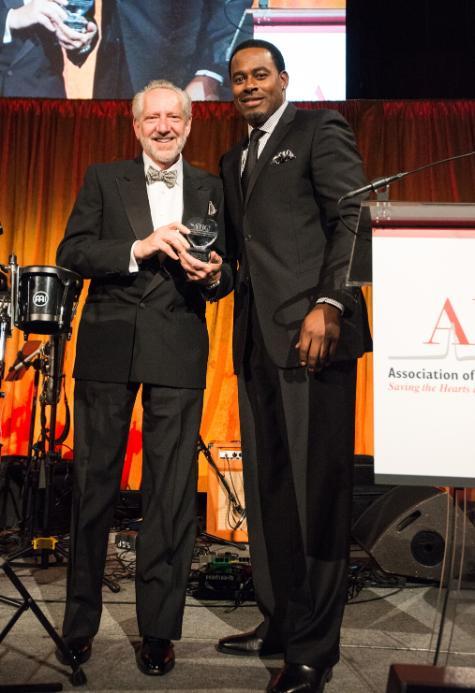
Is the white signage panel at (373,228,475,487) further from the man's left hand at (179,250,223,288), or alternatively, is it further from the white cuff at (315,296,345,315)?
the man's left hand at (179,250,223,288)

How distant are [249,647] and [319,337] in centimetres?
109

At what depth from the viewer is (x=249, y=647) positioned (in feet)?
7.80

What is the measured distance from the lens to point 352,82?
5.98 meters

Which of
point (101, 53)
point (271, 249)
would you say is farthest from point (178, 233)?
point (101, 53)

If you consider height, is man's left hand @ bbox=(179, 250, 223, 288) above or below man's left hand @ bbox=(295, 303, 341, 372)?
above

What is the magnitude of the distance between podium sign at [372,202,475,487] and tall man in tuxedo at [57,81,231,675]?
0.86 meters

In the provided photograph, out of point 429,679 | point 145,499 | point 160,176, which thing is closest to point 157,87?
point 160,176

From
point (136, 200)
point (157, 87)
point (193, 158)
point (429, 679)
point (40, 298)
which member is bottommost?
point (429, 679)

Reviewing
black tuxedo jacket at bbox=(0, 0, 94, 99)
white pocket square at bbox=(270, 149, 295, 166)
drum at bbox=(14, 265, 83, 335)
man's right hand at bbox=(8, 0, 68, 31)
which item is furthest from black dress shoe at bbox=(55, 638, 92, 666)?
man's right hand at bbox=(8, 0, 68, 31)

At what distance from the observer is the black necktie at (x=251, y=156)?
8.00 feet

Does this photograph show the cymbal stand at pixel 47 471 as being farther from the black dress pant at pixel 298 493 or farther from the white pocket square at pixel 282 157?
the white pocket square at pixel 282 157

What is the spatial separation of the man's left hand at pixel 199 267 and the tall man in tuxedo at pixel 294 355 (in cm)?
13

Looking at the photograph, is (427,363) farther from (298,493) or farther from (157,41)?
(157,41)

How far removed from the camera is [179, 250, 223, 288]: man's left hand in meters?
2.19
